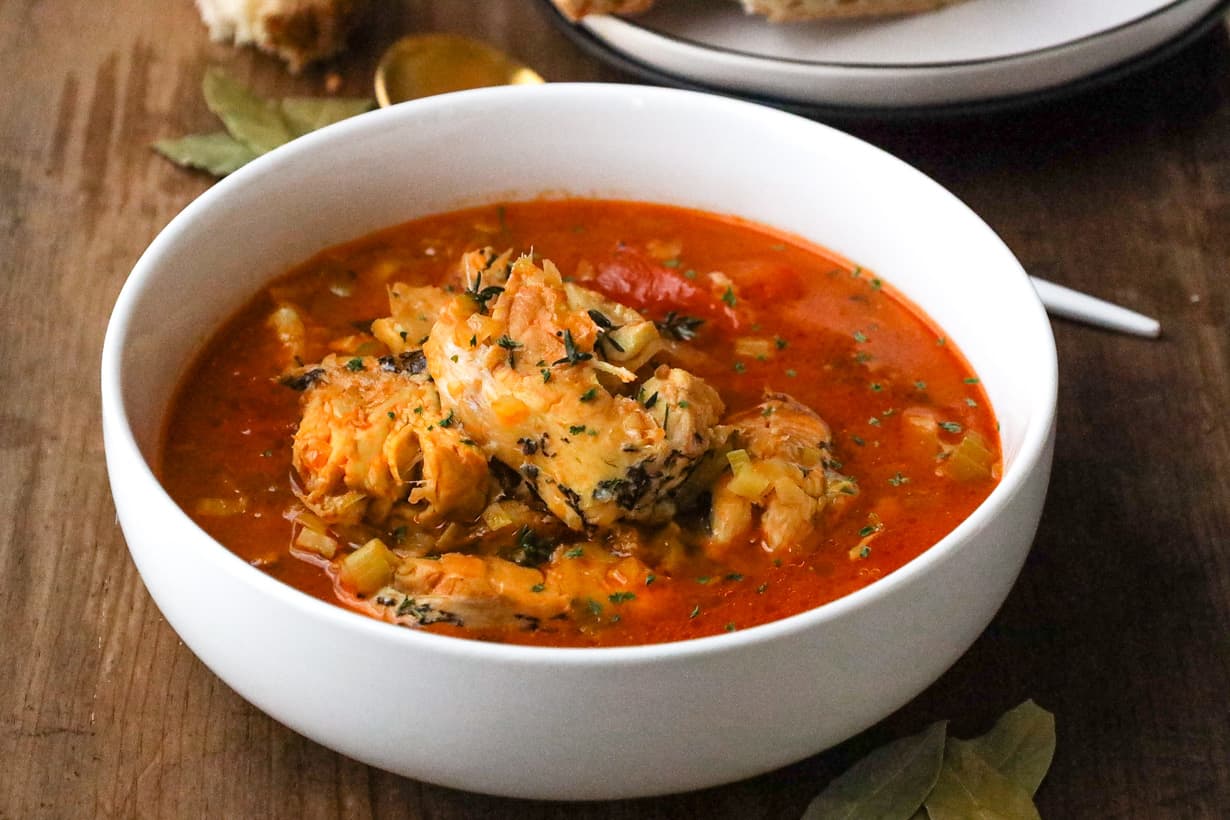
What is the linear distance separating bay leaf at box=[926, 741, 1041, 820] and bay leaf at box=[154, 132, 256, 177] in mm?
2472

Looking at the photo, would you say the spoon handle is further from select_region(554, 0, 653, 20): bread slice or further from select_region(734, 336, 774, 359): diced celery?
select_region(554, 0, 653, 20): bread slice

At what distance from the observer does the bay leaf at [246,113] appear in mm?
4036

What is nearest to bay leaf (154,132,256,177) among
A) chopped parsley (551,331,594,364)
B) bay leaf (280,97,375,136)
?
bay leaf (280,97,375,136)

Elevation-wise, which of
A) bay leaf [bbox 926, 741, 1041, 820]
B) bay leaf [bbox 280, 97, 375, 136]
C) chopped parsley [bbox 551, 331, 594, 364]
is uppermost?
chopped parsley [bbox 551, 331, 594, 364]

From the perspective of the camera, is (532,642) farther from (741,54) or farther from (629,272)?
(741,54)

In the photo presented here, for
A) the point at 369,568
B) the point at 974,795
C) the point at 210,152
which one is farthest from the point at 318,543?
the point at 210,152

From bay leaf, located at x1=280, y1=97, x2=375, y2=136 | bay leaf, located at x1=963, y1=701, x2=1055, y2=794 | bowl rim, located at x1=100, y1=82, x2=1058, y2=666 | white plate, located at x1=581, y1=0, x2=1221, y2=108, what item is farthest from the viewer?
bay leaf, located at x1=280, y1=97, x2=375, y2=136

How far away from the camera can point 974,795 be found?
252 cm

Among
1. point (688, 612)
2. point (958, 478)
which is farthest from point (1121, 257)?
point (688, 612)

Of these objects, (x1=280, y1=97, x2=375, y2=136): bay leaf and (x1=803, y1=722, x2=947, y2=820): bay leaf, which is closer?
(x1=803, y1=722, x2=947, y2=820): bay leaf

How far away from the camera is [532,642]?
2432mm

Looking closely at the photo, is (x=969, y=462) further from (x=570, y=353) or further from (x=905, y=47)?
(x=905, y=47)

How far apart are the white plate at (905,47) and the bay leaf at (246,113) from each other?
899 millimetres

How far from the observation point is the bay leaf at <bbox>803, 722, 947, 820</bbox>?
2.49 metres
